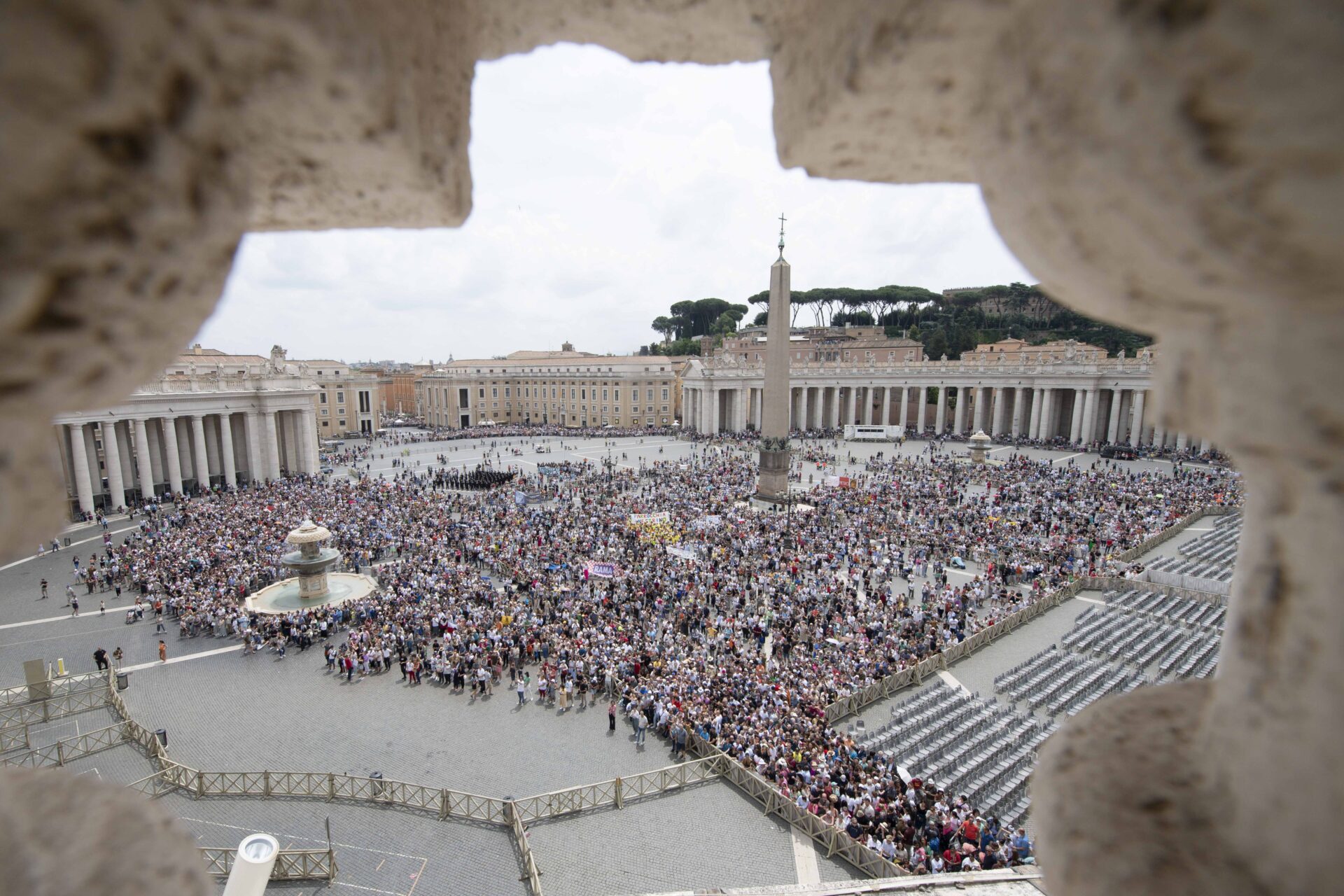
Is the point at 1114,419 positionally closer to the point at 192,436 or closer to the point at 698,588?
the point at 698,588

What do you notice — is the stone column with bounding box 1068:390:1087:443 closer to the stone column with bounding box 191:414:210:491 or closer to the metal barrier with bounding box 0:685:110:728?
the metal barrier with bounding box 0:685:110:728

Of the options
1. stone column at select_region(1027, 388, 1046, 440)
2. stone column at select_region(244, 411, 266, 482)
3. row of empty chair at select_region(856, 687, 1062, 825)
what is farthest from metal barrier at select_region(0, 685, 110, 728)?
stone column at select_region(1027, 388, 1046, 440)

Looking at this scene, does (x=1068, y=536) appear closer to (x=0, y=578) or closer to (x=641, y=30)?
(x=641, y=30)

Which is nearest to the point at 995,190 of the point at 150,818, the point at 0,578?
the point at 150,818

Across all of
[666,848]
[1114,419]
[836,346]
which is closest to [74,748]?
[666,848]

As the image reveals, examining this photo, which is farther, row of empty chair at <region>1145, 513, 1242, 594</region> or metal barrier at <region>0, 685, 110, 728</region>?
row of empty chair at <region>1145, 513, 1242, 594</region>

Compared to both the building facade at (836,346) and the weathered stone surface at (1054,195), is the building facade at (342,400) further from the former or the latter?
the weathered stone surface at (1054,195)
